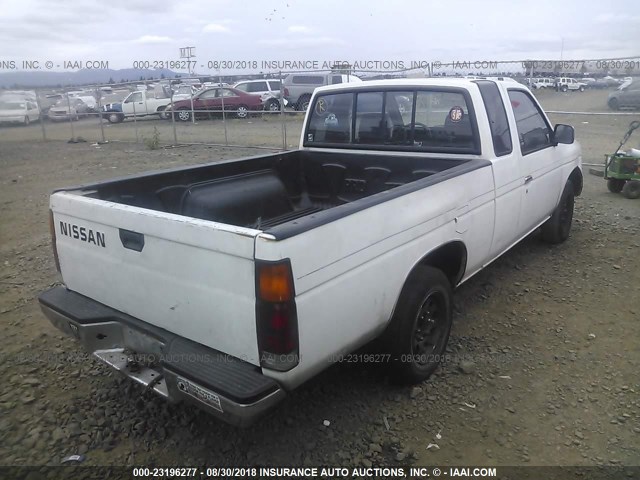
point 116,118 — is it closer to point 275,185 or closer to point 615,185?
point 615,185

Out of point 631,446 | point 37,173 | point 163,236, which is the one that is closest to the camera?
point 163,236

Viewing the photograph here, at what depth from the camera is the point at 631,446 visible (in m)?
2.70

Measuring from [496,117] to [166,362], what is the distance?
312 cm

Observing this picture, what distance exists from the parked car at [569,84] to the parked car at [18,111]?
19125 mm

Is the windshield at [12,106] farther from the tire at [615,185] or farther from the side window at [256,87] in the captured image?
the tire at [615,185]

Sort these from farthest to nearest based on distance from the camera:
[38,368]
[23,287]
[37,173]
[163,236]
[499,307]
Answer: [37,173], [23,287], [499,307], [38,368], [163,236]

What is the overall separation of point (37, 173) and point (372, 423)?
1114 centimetres

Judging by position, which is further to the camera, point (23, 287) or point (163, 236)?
point (23, 287)

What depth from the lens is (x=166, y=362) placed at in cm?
238

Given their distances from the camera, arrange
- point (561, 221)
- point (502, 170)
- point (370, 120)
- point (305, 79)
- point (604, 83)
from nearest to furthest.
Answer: point (502, 170), point (370, 120), point (561, 221), point (604, 83), point (305, 79)

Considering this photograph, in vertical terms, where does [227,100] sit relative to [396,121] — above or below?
above

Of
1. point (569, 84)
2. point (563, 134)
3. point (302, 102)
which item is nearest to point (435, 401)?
point (563, 134)

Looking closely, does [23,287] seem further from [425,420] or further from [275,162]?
[425,420]

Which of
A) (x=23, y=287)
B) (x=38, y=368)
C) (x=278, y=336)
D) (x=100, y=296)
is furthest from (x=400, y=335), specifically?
(x=23, y=287)
